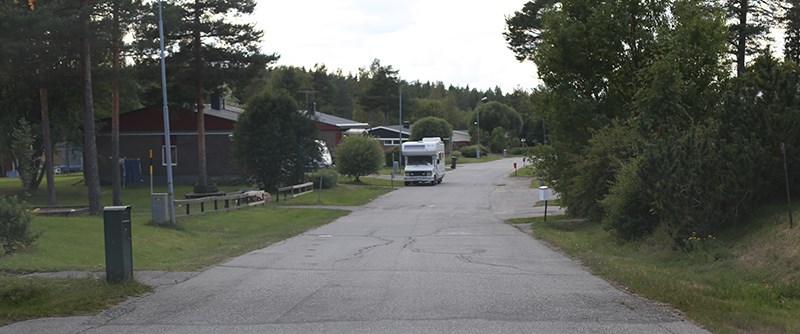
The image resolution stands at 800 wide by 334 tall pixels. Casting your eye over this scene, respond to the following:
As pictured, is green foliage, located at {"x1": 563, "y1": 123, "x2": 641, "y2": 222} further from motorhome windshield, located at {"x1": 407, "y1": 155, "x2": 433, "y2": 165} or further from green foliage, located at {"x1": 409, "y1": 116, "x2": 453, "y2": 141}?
green foliage, located at {"x1": 409, "y1": 116, "x2": 453, "y2": 141}

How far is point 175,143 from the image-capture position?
197 ft

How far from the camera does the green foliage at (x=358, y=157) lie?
201 feet

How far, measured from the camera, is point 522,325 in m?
8.81

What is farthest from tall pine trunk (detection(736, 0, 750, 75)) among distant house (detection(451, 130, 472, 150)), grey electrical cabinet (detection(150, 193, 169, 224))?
distant house (detection(451, 130, 472, 150))

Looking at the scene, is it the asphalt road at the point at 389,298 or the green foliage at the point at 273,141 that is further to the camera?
the green foliage at the point at 273,141

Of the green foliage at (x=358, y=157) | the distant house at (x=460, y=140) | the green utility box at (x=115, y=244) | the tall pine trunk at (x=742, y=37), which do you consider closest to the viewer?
the green utility box at (x=115, y=244)

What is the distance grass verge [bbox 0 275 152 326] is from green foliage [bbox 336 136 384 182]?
4928 cm

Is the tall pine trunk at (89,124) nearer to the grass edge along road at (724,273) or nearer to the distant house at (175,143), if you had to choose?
the grass edge along road at (724,273)

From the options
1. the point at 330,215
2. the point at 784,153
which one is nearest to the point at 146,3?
the point at 330,215

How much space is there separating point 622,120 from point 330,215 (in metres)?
14.0

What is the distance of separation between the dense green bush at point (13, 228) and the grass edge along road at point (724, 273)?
1113cm

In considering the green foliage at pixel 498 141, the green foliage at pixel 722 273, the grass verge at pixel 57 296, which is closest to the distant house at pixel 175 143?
the green foliage at pixel 722 273

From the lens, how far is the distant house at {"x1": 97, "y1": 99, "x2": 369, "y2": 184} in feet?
196

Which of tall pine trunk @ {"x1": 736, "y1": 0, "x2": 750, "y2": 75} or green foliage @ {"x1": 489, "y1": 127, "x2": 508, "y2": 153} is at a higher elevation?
tall pine trunk @ {"x1": 736, "y1": 0, "x2": 750, "y2": 75}
